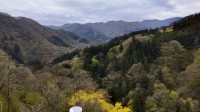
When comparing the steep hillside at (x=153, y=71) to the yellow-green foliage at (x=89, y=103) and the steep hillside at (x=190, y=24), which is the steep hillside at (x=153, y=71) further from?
the yellow-green foliage at (x=89, y=103)

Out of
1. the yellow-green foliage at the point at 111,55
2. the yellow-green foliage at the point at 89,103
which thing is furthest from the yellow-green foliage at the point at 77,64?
the yellow-green foliage at the point at 89,103

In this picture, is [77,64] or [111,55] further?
[111,55]

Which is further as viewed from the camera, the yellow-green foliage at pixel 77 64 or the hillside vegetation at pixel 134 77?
the yellow-green foliage at pixel 77 64

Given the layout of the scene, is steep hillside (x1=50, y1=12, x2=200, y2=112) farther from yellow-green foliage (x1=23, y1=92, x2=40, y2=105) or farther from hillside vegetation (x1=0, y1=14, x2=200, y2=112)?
yellow-green foliage (x1=23, y1=92, x2=40, y2=105)

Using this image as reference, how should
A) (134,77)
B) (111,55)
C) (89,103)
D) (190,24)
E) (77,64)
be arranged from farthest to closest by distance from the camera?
(190,24) < (111,55) < (77,64) < (134,77) < (89,103)

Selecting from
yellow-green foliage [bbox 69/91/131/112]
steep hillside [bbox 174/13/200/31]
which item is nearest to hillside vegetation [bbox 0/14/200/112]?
yellow-green foliage [bbox 69/91/131/112]

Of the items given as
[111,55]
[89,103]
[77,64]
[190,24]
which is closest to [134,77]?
[77,64]

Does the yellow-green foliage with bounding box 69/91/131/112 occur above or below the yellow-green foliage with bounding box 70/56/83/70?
above

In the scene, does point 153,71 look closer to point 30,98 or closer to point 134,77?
point 134,77

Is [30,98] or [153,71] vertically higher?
[30,98]

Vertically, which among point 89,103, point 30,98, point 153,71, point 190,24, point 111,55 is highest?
point 190,24

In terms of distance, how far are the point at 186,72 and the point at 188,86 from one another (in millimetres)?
11094

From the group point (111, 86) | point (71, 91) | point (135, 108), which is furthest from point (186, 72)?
point (71, 91)

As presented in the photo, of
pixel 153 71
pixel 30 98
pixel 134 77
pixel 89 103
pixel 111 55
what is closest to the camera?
pixel 89 103
